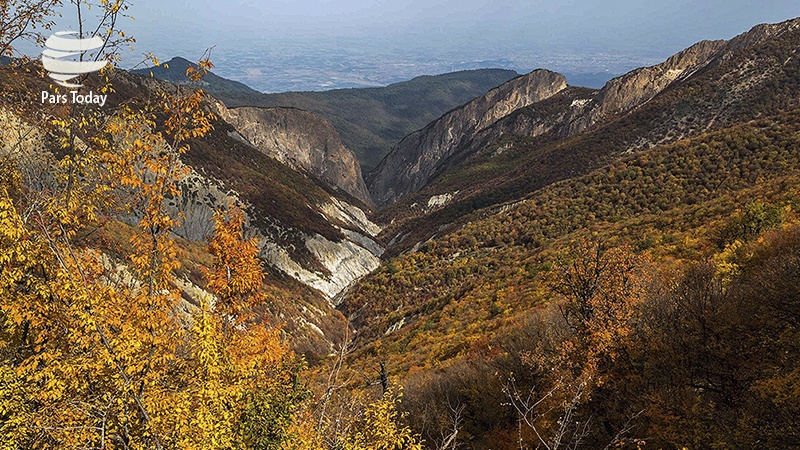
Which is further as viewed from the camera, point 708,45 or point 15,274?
point 708,45

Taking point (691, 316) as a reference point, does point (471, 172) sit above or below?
below

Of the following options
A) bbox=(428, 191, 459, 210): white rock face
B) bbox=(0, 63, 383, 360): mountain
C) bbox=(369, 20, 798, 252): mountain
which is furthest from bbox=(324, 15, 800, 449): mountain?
bbox=(428, 191, 459, 210): white rock face

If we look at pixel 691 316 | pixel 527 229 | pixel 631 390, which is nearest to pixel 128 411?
pixel 631 390

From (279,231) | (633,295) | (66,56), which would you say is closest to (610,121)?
(279,231)

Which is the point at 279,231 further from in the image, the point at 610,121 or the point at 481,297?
the point at 610,121

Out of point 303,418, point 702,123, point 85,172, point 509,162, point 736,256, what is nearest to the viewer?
point 85,172

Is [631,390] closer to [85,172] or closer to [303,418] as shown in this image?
[303,418]

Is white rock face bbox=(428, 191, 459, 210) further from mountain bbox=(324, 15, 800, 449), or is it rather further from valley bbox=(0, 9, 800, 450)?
valley bbox=(0, 9, 800, 450)

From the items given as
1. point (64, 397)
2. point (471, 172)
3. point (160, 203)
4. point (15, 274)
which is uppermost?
point (160, 203)
